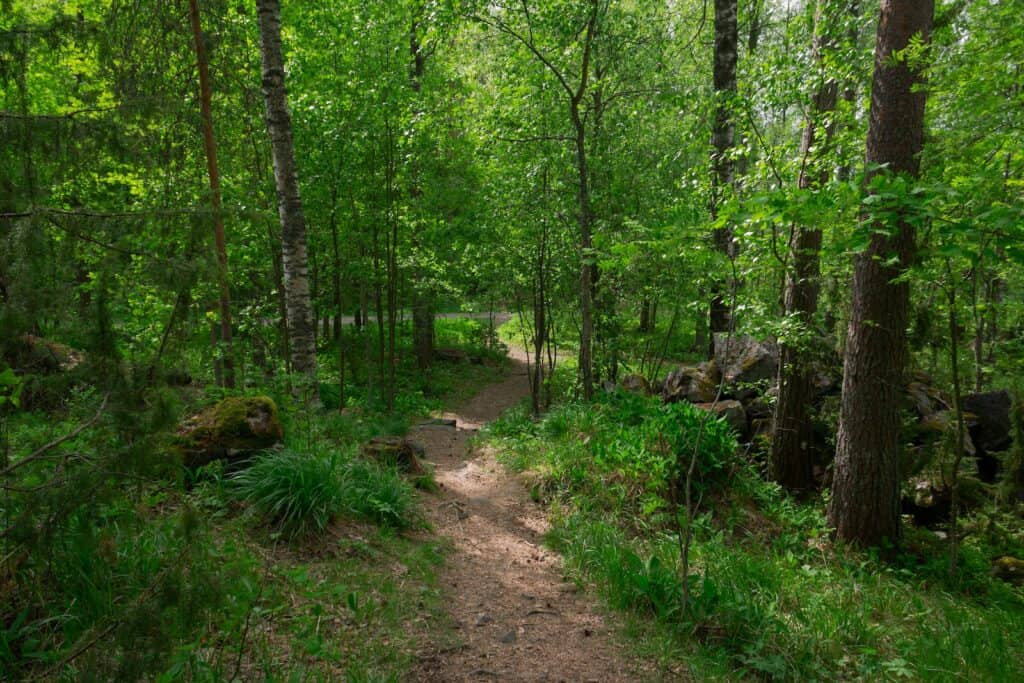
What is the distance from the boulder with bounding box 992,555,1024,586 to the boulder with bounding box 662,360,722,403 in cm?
408

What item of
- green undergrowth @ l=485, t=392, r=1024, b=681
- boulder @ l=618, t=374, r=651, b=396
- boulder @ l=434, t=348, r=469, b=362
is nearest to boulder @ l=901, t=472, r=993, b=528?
green undergrowth @ l=485, t=392, r=1024, b=681

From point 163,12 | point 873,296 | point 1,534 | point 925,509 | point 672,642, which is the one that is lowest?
point 925,509

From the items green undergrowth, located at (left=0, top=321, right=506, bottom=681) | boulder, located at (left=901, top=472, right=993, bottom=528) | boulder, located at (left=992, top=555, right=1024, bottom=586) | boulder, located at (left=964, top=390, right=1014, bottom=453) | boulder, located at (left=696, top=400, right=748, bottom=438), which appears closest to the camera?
green undergrowth, located at (left=0, top=321, right=506, bottom=681)

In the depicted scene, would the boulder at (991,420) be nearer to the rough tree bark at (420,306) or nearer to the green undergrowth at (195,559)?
the green undergrowth at (195,559)

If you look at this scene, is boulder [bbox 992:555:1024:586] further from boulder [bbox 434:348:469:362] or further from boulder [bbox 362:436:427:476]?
boulder [bbox 434:348:469:362]

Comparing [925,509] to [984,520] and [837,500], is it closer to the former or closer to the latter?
[984,520]

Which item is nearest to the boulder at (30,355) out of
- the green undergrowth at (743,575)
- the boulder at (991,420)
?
the green undergrowth at (743,575)

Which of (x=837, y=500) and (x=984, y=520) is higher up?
(x=837, y=500)

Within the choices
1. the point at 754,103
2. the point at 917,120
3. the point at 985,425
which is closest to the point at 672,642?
the point at 917,120

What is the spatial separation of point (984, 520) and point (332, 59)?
42.8 ft

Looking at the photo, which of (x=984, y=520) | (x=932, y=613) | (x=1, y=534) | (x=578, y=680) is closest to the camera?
(x=1, y=534)

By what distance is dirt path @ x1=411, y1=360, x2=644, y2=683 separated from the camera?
376 centimetres

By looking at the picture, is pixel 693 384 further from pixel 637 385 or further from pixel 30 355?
pixel 30 355

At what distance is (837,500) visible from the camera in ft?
21.2
